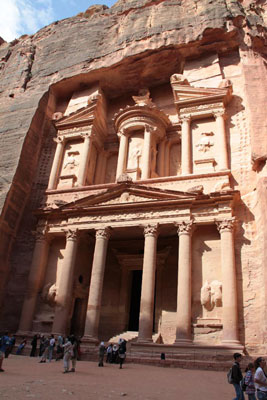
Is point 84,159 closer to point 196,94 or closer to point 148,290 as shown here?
point 196,94

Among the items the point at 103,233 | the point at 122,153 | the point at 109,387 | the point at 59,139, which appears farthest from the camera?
the point at 59,139

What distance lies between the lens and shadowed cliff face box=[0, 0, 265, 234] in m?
20.4

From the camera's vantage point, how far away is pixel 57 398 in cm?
555

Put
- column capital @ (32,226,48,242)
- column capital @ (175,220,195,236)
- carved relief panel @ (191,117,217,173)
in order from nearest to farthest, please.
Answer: column capital @ (175,220,195,236), carved relief panel @ (191,117,217,173), column capital @ (32,226,48,242)

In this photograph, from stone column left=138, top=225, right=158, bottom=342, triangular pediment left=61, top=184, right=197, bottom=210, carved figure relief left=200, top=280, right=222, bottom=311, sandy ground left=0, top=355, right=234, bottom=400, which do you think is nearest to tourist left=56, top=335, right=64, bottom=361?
stone column left=138, top=225, right=158, bottom=342

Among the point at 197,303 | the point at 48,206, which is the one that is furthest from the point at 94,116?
the point at 197,303

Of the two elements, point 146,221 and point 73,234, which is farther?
point 73,234

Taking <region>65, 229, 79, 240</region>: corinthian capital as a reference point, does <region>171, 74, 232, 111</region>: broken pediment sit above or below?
above

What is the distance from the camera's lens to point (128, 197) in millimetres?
16703

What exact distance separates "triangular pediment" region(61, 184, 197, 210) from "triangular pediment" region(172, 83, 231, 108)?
6.23 meters

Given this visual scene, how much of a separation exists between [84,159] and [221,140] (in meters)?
7.85

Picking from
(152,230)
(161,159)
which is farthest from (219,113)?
(152,230)

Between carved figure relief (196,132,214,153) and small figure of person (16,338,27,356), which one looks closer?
small figure of person (16,338,27,356)

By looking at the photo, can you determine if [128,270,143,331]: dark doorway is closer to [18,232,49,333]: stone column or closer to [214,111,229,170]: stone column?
[18,232,49,333]: stone column
